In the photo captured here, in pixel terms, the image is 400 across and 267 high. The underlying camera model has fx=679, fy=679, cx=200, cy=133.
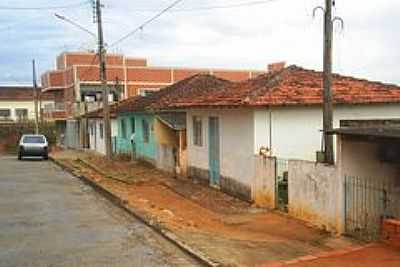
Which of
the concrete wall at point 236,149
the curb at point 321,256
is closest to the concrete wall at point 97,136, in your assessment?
the concrete wall at point 236,149

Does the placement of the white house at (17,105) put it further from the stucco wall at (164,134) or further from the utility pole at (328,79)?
the utility pole at (328,79)

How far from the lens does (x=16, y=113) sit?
85.9 m

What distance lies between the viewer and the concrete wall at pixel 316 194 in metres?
12.9

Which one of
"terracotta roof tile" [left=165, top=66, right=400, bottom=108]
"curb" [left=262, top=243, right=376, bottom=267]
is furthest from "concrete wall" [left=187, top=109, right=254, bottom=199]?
"curb" [left=262, top=243, right=376, bottom=267]

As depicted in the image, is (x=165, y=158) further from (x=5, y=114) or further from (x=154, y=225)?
(x=5, y=114)

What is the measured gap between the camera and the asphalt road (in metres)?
11.1

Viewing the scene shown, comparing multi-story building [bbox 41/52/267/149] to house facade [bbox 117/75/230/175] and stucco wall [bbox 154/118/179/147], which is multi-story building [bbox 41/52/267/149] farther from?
stucco wall [bbox 154/118/179/147]

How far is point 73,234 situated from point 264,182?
5.13m

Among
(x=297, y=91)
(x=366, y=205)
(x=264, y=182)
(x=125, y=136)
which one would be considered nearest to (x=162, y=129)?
(x=297, y=91)

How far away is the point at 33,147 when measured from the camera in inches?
1726

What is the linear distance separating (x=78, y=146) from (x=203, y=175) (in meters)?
35.1

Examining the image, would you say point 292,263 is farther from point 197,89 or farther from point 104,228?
point 197,89

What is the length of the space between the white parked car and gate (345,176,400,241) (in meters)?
33.5

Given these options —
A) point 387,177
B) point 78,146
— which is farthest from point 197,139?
point 78,146
